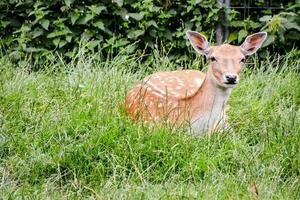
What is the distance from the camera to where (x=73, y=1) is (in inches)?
334

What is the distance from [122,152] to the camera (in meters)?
5.08

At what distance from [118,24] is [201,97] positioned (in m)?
3.07

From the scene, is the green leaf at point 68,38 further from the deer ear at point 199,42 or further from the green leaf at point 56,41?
the deer ear at point 199,42

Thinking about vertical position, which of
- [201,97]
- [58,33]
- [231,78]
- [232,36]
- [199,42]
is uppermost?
[199,42]

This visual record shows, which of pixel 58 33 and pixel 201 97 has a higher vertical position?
pixel 201 97

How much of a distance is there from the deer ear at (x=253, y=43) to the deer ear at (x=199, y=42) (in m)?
0.30

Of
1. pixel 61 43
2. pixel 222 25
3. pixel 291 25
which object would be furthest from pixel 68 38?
pixel 291 25

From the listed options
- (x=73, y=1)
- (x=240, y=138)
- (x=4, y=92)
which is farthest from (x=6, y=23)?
(x=240, y=138)

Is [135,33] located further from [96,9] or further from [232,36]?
[232,36]

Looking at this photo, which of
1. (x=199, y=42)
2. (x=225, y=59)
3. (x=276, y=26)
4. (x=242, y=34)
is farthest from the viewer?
(x=242, y=34)

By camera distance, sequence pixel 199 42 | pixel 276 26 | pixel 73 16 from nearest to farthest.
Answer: pixel 199 42 → pixel 276 26 → pixel 73 16

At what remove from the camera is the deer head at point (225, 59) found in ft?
18.5

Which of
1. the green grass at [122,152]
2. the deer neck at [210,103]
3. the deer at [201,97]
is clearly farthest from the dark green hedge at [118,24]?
the deer neck at [210,103]

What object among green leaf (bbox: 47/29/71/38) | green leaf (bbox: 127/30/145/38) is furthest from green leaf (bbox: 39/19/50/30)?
green leaf (bbox: 127/30/145/38)
